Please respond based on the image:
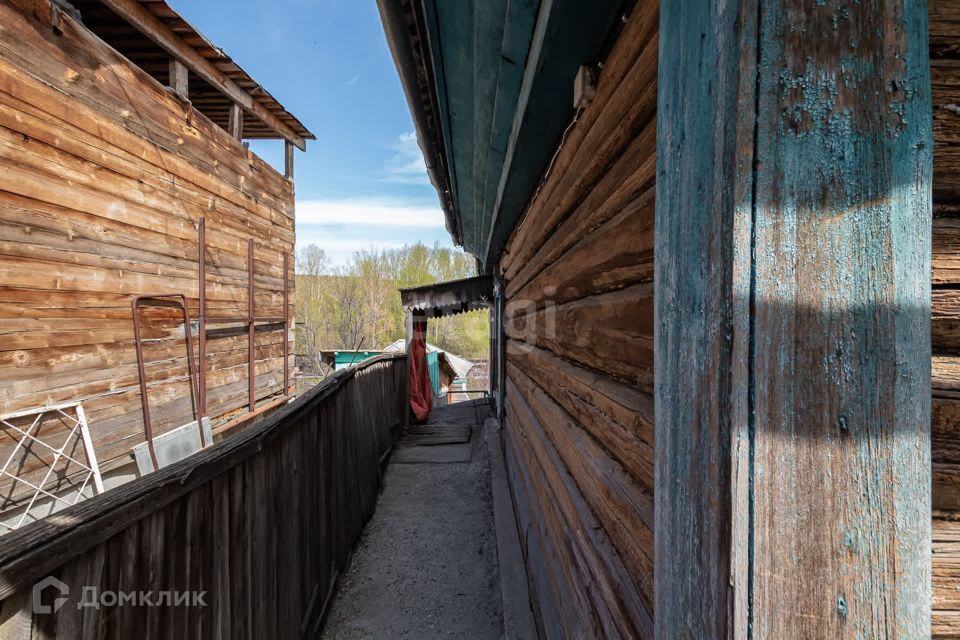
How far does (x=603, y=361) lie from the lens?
1.43 metres

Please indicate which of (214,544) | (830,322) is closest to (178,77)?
(214,544)

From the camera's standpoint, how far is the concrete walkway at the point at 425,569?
3088mm

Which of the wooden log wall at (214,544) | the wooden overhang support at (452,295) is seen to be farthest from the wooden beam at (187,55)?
the wooden log wall at (214,544)

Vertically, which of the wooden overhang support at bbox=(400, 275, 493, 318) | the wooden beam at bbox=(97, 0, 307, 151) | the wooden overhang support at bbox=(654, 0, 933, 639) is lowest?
the wooden overhang support at bbox=(654, 0, 933, 639)

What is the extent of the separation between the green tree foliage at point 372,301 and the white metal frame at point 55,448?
25.1m

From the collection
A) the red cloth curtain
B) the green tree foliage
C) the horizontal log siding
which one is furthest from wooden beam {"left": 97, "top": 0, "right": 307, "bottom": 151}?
the green tree foliage

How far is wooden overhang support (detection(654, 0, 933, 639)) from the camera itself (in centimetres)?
58

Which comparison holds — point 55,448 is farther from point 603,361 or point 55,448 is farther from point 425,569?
point 603,361

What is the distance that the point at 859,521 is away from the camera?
58cm

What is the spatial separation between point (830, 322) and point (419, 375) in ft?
29.2

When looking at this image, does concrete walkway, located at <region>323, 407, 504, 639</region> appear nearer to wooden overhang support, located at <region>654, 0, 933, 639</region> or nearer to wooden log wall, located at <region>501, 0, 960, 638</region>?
wooden log wall, located at <region>501, 0, 960, 638</region>

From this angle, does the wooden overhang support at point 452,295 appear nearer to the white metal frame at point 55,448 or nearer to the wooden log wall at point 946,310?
the white metal frame at point 55,448

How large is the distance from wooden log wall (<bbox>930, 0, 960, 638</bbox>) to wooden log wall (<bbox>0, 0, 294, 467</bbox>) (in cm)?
463

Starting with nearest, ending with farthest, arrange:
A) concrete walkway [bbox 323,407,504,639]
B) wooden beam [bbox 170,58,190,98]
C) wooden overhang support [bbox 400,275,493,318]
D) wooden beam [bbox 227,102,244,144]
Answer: concrete walkway [bbox 323,407,504,639]
wooden beam [bbox 170,58,190,98]
wooden beam [bbox 227,102,244,144]
wooden overhang support [bbox 400,275,493,318]
